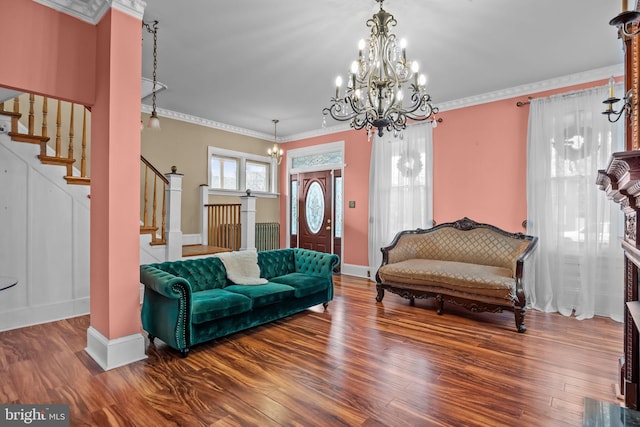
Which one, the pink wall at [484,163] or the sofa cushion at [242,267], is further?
the pink wall at [484,163]

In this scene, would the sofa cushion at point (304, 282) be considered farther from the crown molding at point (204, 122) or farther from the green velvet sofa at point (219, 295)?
the crown molding at point (204, 122)

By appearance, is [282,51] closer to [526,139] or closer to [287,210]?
[526,139]

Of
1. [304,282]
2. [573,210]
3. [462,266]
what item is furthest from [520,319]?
[304,282]

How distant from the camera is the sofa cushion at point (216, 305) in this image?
2961 millimetres

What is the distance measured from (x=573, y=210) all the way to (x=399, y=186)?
97.4 inches

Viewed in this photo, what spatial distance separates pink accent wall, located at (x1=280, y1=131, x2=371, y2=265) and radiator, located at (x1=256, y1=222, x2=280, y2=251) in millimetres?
1826

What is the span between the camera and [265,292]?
11.7 ft

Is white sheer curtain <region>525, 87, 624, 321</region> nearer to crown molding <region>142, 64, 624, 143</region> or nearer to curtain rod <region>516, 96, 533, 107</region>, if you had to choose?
curtain rod <region>516, 96, 533, 107</region>

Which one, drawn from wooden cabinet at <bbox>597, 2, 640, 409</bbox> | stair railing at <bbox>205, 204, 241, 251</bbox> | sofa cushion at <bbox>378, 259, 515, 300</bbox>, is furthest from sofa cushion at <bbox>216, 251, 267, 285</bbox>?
wooden cabinet at <bbox>597, 2, 640, 409</bbox>

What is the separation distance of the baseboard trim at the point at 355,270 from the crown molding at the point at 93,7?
5.10m

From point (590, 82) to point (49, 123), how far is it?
7.20 m

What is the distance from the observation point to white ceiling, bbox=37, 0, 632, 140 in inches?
113

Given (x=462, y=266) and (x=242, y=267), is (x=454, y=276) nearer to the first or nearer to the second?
(x=462, y=266)

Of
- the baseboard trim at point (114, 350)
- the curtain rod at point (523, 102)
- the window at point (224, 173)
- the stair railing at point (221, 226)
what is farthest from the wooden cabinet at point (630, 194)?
the window at point (224, 173)
